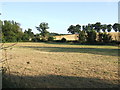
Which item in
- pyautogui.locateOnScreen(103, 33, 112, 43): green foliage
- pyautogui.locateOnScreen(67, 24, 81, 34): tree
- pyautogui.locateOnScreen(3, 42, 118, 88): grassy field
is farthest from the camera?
pyautogui.locateOnScreen(67, 24, 81, 34): tree

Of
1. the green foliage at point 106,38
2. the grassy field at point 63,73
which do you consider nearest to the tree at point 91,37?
the green foliage at point 106,38

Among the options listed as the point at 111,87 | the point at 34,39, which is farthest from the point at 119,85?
the point at 34,39

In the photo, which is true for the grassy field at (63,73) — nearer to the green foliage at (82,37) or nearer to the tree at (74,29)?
the green foliage at (82,37)

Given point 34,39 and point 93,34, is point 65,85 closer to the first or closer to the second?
point 93,34

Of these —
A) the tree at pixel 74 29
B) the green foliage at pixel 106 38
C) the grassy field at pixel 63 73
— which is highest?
the tree at pixel 74 29

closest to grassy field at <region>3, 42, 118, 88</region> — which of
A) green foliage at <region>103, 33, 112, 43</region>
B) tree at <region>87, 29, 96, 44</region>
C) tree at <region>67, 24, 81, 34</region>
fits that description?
tree at <region>87, 29, 96, 44</region>

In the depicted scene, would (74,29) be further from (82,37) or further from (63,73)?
(63,73)

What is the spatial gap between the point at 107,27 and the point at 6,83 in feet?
289

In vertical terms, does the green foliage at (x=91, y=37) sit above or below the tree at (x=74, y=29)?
below

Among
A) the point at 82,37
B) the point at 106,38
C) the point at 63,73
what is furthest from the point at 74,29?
the point at 63,73

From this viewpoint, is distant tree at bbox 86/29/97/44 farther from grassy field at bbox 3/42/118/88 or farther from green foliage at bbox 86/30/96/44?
grassy field at bbox 3/42/118/88

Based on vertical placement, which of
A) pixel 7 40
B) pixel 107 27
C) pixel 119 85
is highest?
pixel 107 27

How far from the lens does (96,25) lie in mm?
84250

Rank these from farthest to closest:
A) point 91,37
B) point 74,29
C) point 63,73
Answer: point 74,29, point 91,37, point 63,73
